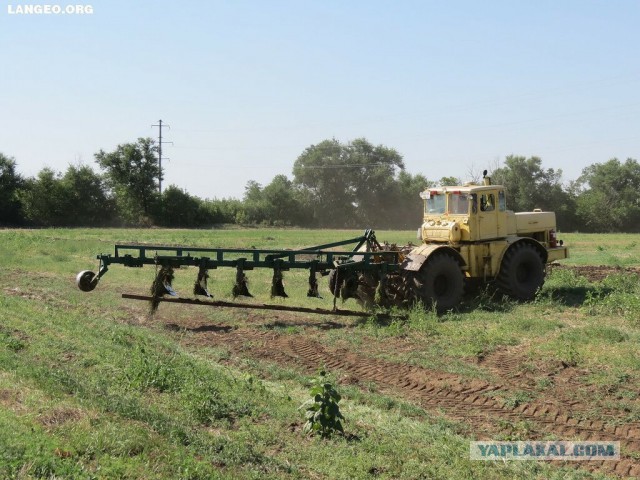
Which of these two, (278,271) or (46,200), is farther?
(46,200)

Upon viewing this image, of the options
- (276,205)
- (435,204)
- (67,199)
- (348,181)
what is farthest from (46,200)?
(435,204)

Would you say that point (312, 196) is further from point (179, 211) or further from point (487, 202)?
point (487, 202)

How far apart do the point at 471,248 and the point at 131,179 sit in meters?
49.3

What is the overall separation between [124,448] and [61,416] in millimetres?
999

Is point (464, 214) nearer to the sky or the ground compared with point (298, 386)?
nearer to the sky

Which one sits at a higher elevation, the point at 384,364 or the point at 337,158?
the point at 337,158

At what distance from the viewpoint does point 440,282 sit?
1387 centimetres

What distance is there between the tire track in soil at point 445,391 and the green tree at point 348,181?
60.1m

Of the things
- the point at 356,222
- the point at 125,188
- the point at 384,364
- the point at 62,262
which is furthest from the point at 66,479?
the point at 356,222

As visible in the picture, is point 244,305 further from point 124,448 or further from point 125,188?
point 125,188

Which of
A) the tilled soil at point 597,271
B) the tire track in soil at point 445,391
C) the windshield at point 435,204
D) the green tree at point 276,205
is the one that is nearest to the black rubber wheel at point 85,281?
the tire track in soil at point 445,391

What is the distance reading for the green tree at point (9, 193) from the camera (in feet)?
184

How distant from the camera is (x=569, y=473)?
5.89 m

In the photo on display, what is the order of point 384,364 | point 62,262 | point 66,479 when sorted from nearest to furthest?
1. point 66,479
2. point 384,364
3. point 62,262
